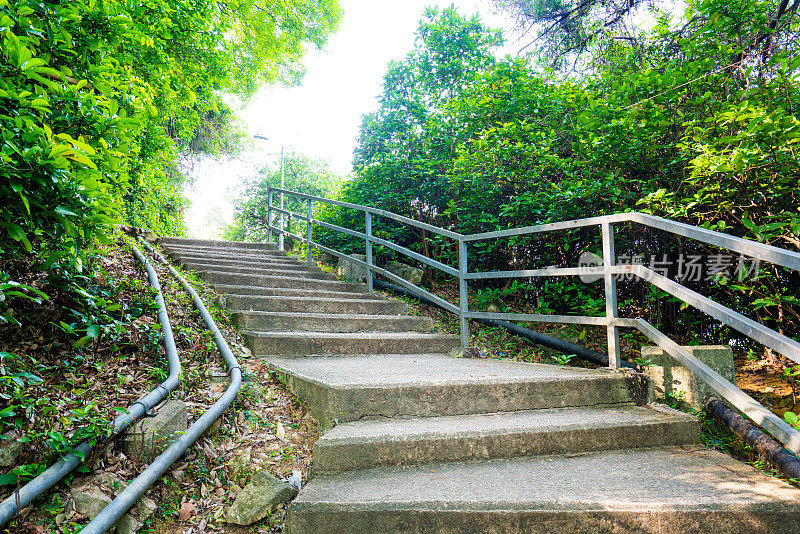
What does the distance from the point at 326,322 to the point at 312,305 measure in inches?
20.1

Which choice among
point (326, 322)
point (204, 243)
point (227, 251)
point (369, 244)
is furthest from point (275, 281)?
point (204, 243)

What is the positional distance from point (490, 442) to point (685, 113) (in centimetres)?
348

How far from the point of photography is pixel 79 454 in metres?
1.61

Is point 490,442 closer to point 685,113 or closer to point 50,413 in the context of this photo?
point 50,413

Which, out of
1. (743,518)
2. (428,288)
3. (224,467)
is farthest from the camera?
(428,288)

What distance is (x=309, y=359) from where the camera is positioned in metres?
3.37

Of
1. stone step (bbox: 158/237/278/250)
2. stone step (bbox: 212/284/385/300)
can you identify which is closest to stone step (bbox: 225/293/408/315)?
stone step (bbox: 212/284/385/300)

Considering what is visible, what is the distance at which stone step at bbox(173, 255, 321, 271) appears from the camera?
5363 millimetres

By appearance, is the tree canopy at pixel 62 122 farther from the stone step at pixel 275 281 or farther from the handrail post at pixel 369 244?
the handrail post at pixel 369 244

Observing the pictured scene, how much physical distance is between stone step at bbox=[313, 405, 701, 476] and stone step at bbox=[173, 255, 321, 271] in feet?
12.8

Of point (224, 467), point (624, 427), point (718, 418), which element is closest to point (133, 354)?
point (224, 467)

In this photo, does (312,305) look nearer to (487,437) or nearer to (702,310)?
(487,437)

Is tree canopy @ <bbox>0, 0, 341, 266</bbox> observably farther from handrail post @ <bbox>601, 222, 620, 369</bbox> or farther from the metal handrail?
handrail post @ <bbox>601, 222, 620, 369</bbox>

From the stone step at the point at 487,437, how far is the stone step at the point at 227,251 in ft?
Answer: 15.4
